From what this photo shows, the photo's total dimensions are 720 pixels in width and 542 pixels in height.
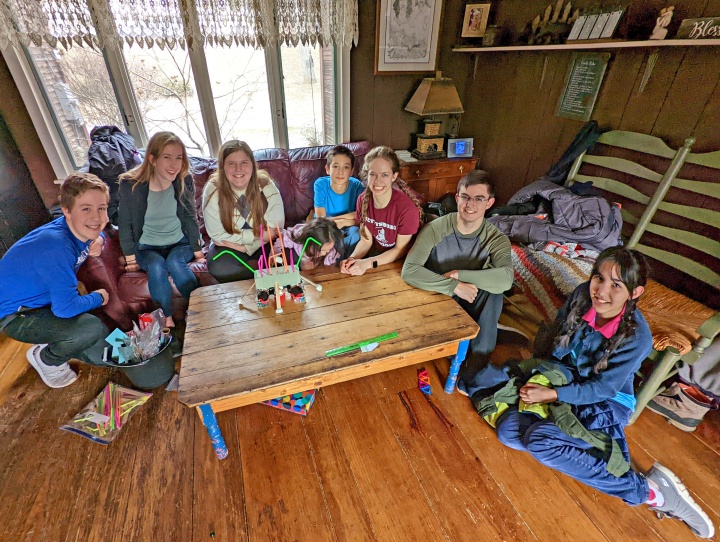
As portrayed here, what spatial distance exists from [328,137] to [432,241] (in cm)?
193

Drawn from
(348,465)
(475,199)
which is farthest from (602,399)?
(348,465)

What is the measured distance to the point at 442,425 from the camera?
5.43 feet

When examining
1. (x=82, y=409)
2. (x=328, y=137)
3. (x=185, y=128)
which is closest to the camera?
(x=82, y=409)

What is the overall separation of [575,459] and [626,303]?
61 centimetres

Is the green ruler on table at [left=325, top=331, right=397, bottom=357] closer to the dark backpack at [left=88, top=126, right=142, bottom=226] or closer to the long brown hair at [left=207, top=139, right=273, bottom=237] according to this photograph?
the long brown hair at [left=207, top=139, right=273, bottom=237]

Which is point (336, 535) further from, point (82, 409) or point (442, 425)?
point (82, 409)

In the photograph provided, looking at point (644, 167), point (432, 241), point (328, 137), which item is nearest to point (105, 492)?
point (432, 241)

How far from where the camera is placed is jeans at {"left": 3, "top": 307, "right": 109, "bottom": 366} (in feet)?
5.25

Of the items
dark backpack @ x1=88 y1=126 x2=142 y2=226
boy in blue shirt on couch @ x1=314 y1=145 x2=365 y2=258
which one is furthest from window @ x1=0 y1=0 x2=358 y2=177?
boy in blue shirt on couch @ x1=314 y1=145 x2=365 y2=258

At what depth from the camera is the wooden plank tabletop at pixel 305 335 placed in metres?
1.24

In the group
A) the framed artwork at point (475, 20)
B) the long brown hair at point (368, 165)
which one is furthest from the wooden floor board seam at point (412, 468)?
the framed artwork at point (475, 20)

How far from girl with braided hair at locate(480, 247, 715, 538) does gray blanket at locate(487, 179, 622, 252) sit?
786 mm

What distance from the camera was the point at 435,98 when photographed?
291 centimetres

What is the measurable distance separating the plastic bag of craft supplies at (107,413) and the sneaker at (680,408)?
245cm
